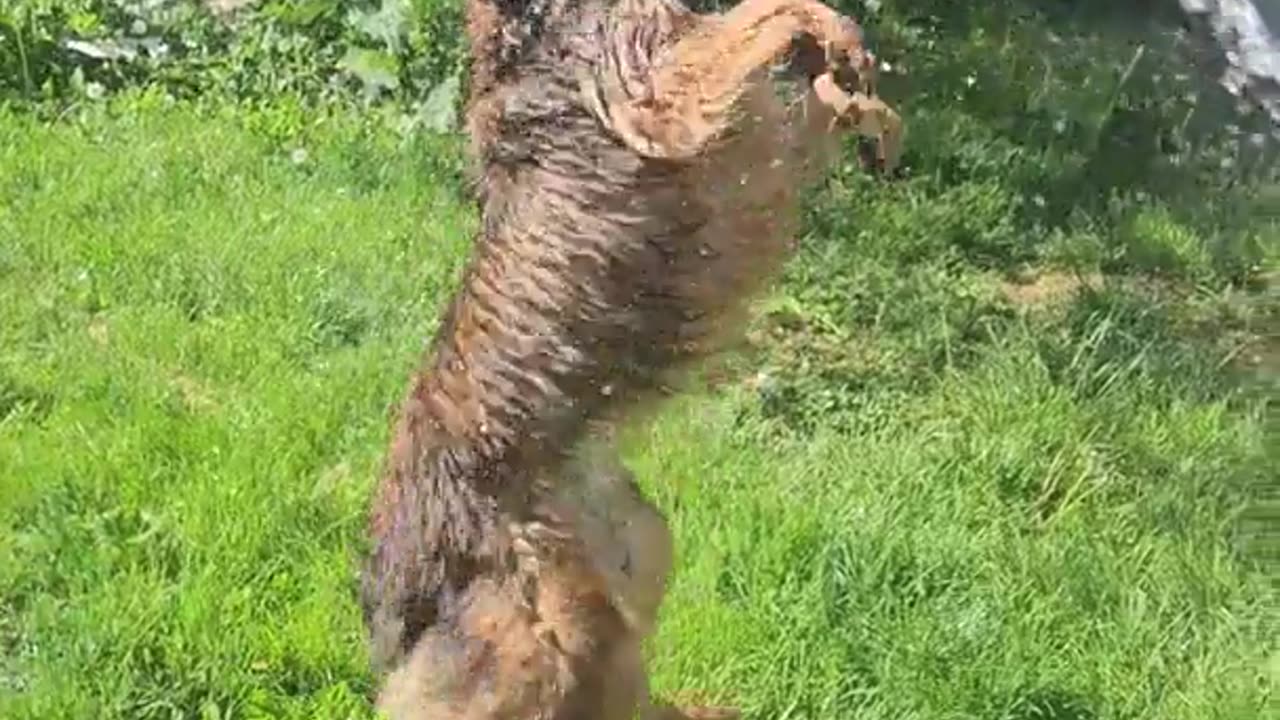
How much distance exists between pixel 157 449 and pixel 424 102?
2.81 m

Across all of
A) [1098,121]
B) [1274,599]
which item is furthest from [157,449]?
[1098,121]

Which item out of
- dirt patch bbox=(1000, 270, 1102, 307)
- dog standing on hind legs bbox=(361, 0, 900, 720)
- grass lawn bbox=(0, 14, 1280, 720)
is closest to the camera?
dog standing on hind legs bbox=(361, 0, 900, 720)

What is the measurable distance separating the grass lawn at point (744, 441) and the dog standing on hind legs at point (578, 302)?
0.73m

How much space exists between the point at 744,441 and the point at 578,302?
7.48 feet

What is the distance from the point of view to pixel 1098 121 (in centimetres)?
833

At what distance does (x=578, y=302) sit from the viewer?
A: 385 cm

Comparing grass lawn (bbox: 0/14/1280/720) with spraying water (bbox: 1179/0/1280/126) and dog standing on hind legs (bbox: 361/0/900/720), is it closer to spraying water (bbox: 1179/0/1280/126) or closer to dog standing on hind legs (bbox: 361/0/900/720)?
dog standing on hind legs (bbox: 361/0/900/720)

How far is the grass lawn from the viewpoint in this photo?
491 cm

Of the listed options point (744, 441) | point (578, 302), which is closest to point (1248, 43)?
point (744, 441)

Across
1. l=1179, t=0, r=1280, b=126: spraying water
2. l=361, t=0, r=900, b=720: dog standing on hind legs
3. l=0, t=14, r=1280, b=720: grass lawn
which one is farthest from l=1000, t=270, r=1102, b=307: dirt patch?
l=361, t=0, r=900, b=720: dog standing on hind legs

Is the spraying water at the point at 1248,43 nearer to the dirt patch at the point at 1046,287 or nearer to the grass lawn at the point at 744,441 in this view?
the grass lawn at the point at 744,441

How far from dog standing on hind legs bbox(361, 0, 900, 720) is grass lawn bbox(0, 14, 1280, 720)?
0.73 m

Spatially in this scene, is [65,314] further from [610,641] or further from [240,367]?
[610,641]

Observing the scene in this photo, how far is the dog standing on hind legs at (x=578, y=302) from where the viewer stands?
A: 378 centimetres
